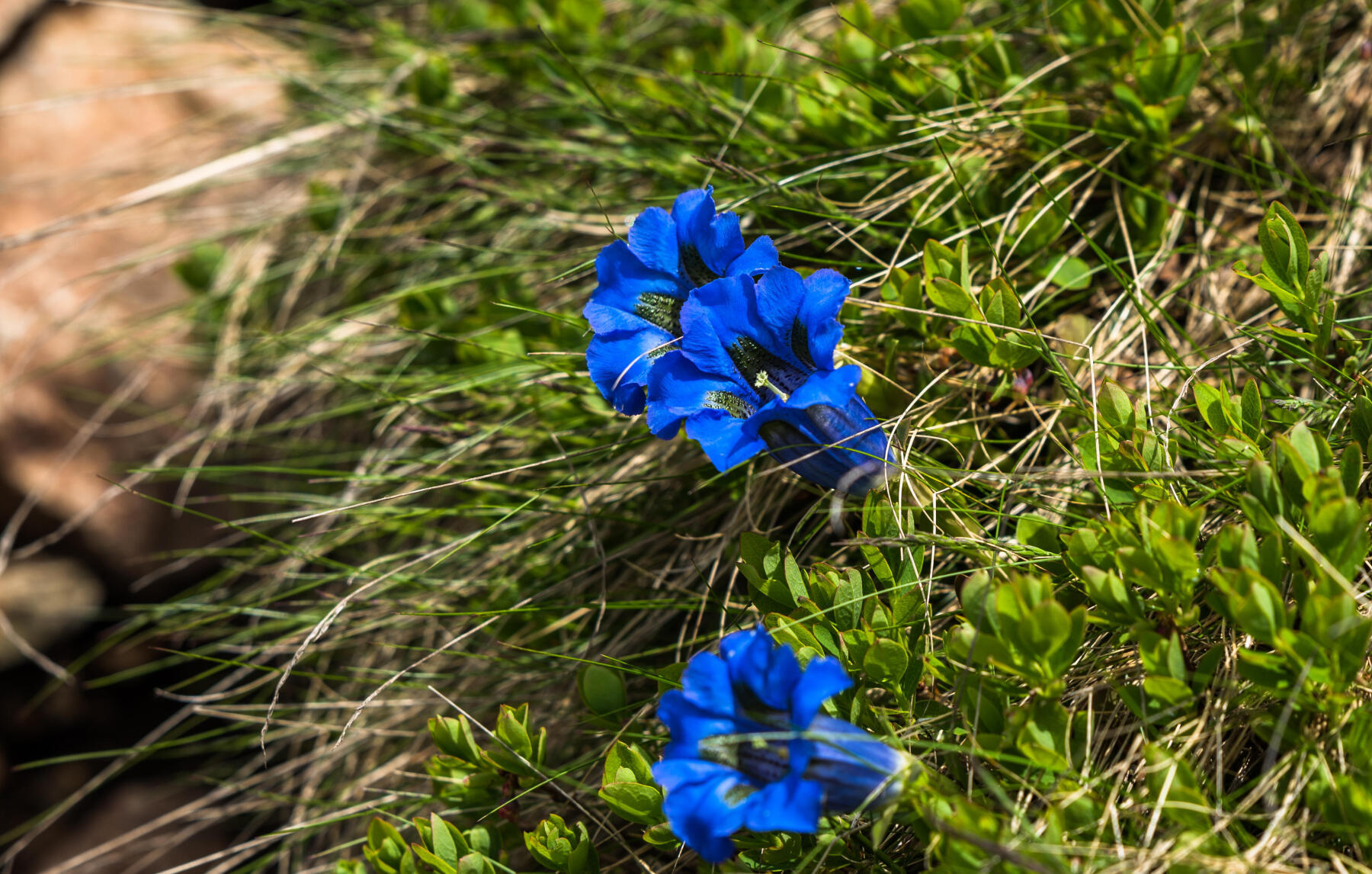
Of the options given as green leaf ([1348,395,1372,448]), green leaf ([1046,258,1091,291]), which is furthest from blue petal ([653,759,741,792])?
green leaf ([1046,258,1091,291])

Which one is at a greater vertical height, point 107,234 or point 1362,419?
point 1362,419

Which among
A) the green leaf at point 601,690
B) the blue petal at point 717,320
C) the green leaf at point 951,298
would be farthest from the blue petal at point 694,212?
the green leaf at point 601,690

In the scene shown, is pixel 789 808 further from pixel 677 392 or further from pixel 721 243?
pixel 721 243

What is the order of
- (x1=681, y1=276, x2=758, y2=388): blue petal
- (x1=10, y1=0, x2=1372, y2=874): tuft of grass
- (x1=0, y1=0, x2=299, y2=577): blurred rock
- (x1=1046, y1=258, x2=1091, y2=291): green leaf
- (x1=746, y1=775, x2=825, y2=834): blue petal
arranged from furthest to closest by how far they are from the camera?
(x1=0, y1=0, x2=299, y2=577): blurred rock < (x1=1046, y1=258, x2=1091, y2=291): green leaf < (x1=681, y1=276, x2=758, y2=388): blue petal < (x1=10, y1=0, x2=1372, y2=874): tuft of grass < (x1=746, y1=775, x2=825, y2=834): blue petal

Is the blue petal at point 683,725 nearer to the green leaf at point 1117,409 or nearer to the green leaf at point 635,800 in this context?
the green leaf at point 635,800

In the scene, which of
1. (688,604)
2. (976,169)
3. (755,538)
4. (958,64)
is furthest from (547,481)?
(958,64)

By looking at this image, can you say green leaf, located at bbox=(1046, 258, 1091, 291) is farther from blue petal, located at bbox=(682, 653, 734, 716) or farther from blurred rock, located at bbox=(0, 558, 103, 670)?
blurred rock, located at bbox=(0, 558, 103, 670)

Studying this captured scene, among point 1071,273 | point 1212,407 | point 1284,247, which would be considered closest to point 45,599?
point 1071,273
